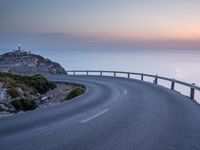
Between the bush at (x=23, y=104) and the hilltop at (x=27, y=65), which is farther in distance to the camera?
the hilltop at (x=27, y=65)

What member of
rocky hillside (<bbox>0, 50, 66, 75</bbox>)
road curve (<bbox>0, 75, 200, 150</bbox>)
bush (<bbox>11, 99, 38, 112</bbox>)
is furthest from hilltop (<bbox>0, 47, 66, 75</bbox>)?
road curve (<bbox>0, 75, 200, 150</bbox>)

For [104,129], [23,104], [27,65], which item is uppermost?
[104,129]

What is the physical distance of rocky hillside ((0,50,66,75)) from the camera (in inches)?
2336

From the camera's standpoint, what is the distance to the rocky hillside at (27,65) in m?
59.3

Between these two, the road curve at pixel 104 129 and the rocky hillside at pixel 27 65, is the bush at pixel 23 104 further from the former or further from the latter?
the rocky hillside at pixel 27 65

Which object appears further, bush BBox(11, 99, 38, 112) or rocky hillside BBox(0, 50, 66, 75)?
rocky hillside BBox(0, 50, 66, 75)

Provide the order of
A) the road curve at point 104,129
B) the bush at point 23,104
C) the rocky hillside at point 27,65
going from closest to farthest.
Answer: the road curve at point 104,129 → the bush at point 23,104 → the rocky hillside at point 27,65

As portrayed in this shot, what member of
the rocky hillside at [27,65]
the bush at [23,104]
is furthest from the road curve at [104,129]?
the rocky hillside at [27,65]

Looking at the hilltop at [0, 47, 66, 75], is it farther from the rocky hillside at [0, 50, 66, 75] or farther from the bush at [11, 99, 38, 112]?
the bush at [11, 99, 38, 112]

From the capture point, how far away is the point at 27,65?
64938 millimetres

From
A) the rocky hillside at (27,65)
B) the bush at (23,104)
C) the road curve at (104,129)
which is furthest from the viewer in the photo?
the rocky hillside at (27,65)

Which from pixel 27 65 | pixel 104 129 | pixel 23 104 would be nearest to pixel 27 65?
pixel 27 65

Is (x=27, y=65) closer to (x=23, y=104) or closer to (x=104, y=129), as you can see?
(x=23, y=104)

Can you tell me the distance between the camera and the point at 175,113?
1484 cm
